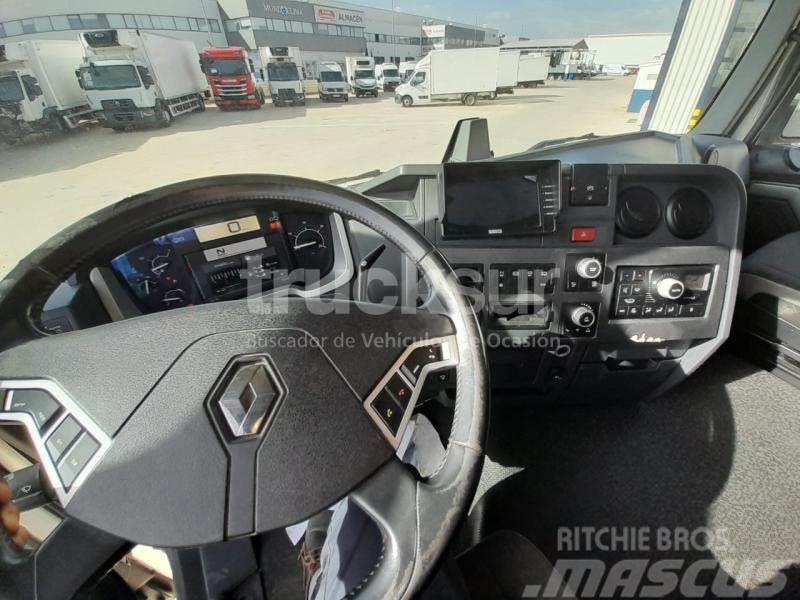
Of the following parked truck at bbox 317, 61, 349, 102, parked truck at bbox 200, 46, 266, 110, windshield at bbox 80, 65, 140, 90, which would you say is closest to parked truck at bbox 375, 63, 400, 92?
parked truck at bbox 317, 61, 349, 102

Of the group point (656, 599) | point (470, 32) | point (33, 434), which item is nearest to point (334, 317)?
point (33, 434)

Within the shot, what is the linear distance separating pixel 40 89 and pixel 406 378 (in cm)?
1027

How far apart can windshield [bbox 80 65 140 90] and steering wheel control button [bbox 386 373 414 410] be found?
1222 centimetres

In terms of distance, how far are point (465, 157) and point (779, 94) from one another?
5.68 feet

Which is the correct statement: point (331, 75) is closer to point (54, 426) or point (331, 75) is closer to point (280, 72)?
point (280, 72)

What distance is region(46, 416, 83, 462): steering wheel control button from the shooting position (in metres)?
0.56

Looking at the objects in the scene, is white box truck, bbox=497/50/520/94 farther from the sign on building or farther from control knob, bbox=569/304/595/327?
control knob, bbox=569/304/595/327

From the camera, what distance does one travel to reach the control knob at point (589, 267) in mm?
1326

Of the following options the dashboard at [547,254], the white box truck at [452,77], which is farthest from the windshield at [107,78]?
the dashboard at [547,254]

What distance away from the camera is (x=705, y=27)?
333 cm

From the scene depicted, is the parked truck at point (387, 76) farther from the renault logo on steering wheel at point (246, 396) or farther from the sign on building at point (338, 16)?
the renault logo on steering wheel at point (246, 396)

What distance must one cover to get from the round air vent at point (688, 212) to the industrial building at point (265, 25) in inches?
156

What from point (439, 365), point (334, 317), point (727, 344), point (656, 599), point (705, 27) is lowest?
point (656, 599)

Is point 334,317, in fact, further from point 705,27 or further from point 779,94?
point 705,27
